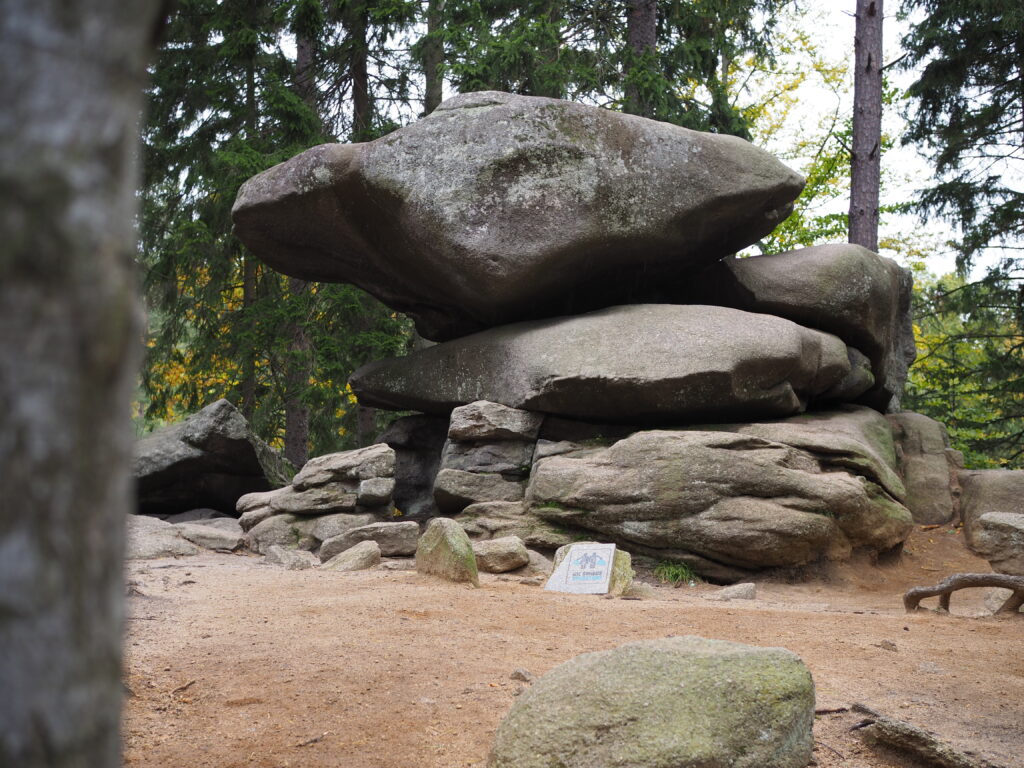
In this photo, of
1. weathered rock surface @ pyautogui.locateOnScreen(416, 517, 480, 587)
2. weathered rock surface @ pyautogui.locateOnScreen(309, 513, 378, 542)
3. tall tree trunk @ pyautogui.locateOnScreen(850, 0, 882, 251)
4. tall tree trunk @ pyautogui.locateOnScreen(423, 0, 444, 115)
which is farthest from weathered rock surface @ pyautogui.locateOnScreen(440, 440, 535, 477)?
tall tree trunk @ pyautogui.locateOnScreen(423, 0, 444, 115)

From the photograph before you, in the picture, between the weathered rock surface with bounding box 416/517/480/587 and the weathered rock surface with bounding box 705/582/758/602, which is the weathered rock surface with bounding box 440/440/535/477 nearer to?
the weathered rock surface with bounding box 416/517/480/587

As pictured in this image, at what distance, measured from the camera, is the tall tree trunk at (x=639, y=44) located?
15.2 metres

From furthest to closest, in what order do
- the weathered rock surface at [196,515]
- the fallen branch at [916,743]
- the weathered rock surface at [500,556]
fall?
the weathered rock surface at [196,515]
the weathered rock surface at [500,556]
the fallen branch at [916,743]

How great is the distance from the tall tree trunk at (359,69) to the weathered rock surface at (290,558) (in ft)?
29.2

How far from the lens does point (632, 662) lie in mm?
3100

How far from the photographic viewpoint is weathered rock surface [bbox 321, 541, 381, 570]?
7820 millimetres

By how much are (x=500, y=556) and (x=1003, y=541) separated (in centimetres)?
430

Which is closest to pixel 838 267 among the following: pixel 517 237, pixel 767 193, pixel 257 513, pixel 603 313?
pixel 767 193

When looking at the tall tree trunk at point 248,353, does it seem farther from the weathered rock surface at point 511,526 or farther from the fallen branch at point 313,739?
the fallen branch at point 313,739

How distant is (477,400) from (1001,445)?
458 inches

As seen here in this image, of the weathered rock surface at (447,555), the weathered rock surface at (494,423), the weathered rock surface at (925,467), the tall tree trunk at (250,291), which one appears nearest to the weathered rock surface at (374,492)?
the weathered rock surface at (494,423)

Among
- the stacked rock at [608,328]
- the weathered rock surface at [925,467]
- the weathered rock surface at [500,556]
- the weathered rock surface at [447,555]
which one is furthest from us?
the weathered rock surface at [925,467]

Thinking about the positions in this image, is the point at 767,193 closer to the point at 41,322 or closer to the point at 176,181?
the point at 41,322

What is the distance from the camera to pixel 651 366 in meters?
9.01
